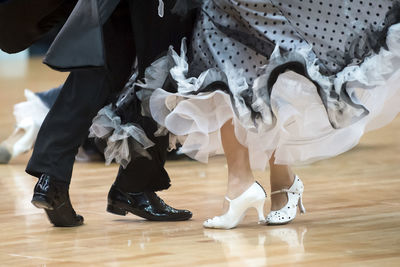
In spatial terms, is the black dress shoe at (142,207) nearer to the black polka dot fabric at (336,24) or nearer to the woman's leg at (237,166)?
the woman's leg at (237,166)

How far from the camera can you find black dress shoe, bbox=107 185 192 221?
2922mm

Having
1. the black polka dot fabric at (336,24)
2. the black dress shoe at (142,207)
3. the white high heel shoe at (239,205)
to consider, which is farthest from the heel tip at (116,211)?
the black polka dot fabric at (336,24)

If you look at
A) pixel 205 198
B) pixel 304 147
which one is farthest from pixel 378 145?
pixel 304 147

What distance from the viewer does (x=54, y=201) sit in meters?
2.73

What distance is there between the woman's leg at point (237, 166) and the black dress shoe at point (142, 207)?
28 cm

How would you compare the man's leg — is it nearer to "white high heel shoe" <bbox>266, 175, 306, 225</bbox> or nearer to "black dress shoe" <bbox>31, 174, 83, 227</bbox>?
"black dress shoe" <bbox>31, 174, 83, 227</bbox>

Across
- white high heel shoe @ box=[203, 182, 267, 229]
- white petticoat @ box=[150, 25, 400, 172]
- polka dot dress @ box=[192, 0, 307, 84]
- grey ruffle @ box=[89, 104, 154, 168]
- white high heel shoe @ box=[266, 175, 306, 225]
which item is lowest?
white high heel shoe @ box=[266, 175, 306, 225]

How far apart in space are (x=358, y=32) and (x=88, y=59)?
0.76 m

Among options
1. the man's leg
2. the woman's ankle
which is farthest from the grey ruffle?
the woman's ankle

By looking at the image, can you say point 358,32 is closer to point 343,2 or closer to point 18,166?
point 343,2

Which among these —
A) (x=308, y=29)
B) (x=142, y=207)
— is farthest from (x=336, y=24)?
(x=142, y=207)

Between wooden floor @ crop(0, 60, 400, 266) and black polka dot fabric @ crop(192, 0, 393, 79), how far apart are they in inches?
18.7

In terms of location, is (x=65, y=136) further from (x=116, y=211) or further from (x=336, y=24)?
(x=336, y=24)

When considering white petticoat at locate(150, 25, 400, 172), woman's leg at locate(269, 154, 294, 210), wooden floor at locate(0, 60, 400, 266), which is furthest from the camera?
woman's leg at locate(269, 154, 294, 210)
